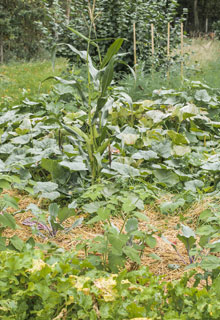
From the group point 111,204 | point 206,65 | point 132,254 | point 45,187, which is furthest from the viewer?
point 206,65

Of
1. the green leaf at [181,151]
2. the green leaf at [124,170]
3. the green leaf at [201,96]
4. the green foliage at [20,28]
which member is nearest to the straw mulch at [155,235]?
the green leaf at [124,170]

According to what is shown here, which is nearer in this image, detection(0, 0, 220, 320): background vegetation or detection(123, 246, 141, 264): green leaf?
detection(0, 0, 220, 320): background vegetation

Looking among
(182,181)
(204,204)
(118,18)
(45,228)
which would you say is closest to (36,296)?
(45,228)

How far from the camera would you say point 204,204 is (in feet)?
7.53

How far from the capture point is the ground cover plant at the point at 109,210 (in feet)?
3.83

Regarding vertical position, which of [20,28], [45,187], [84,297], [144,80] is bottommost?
[45,187]

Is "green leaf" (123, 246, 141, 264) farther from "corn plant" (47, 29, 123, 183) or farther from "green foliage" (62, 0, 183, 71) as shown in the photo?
"green foliage" (62, 0, 183, 71)

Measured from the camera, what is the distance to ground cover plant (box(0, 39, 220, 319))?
45.9 inches

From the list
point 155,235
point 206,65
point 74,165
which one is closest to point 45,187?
point 74,165

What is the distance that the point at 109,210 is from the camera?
1.62 m

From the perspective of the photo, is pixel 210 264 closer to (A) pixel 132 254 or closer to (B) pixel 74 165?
(A) pixel 132 254

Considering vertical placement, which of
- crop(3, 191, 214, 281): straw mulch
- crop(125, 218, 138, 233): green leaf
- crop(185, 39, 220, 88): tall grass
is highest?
crop(185, 39, 220, 88): tall grass

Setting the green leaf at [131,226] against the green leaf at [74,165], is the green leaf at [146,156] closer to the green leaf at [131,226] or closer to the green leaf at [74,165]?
the green leaf at [74,165]

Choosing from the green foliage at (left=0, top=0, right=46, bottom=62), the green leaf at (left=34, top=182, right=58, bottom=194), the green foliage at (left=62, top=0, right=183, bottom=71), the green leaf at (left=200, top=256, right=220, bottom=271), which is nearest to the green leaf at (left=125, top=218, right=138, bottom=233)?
the green leaf at (left=200, top=256, right=220, bottom=271)
